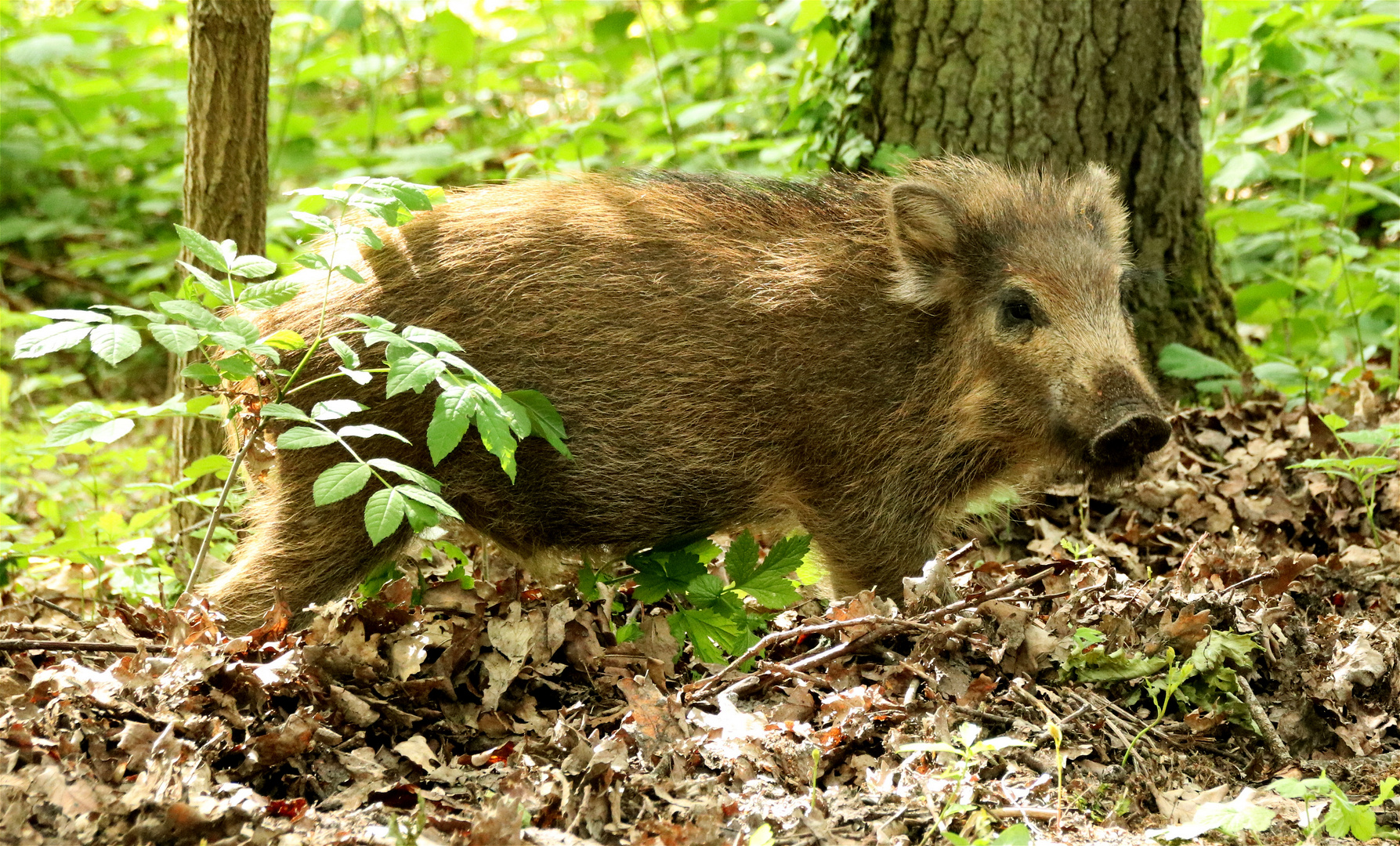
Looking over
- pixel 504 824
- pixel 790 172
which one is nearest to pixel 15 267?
pixel 790 172

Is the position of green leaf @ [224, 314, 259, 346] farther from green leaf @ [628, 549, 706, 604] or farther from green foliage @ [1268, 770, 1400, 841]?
green foliage @ [1268, 770, 1400, 841]

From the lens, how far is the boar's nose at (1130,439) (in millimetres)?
4387

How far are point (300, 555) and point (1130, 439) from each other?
120 inches

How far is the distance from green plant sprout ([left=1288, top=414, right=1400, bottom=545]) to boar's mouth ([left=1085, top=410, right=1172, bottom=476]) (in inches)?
21.3

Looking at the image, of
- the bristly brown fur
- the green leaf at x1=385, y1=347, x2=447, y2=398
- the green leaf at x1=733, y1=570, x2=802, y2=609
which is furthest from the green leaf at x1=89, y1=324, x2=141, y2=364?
the green leaf at x1=733, y1=570, x2=802, y2=609

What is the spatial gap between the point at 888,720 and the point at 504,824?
1.25 m

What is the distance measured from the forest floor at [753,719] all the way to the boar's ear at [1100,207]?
1.32m

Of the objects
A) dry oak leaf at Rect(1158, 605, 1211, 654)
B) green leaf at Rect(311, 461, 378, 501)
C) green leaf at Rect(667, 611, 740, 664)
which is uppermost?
green leaf at Rect(311, 461, 378, 501)

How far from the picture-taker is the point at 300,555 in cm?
450

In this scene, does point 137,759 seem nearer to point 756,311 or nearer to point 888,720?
point 888,720

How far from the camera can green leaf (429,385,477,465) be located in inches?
132

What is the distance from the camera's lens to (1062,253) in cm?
484

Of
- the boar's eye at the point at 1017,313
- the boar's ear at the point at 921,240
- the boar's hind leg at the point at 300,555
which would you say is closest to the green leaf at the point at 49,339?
the boar's hind leg at the point at 300,555

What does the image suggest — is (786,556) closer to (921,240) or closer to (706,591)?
(706,591)
